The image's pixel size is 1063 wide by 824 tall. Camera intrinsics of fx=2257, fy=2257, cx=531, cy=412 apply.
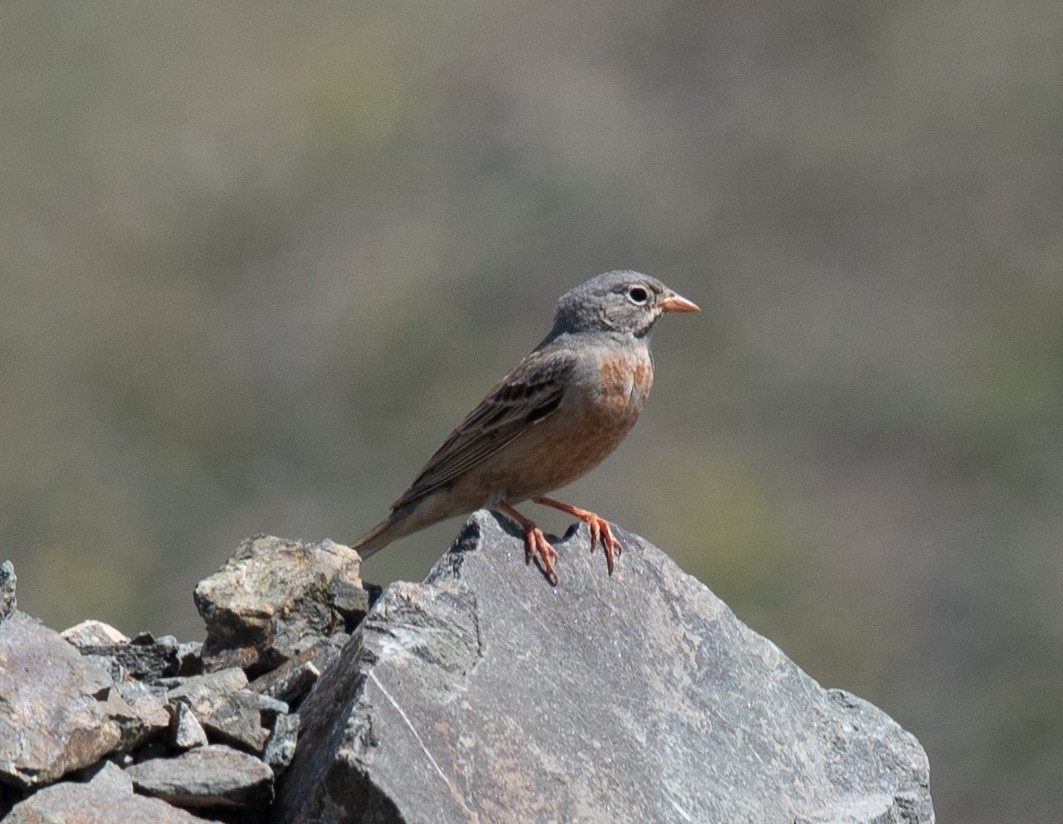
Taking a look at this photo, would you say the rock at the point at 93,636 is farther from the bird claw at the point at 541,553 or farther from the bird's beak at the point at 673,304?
the bird's beak at the point at 673,304

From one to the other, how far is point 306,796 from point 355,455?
21.9 m

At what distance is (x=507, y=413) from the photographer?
12.5 meters

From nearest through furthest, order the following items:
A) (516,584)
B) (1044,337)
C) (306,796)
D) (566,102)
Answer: (306,796) → (516,584) → (1044,337) → (566,102)

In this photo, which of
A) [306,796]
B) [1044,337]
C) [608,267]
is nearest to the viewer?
[306,796]

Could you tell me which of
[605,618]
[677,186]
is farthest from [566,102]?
[605,618]

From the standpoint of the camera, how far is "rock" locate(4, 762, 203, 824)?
859 cm

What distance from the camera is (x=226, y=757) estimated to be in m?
9.38

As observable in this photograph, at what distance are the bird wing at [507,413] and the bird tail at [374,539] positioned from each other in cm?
34

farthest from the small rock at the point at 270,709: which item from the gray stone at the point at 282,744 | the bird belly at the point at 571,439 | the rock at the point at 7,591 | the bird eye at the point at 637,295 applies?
the bird eye at the point at 637,295

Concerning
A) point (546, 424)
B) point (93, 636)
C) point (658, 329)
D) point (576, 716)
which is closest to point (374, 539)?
point (546, 424)

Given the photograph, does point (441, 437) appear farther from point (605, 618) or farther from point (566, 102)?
point (605, 618)

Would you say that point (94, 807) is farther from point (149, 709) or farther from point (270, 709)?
point (270, 709)

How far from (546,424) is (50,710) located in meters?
4.12

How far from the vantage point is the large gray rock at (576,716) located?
898 centimetres
